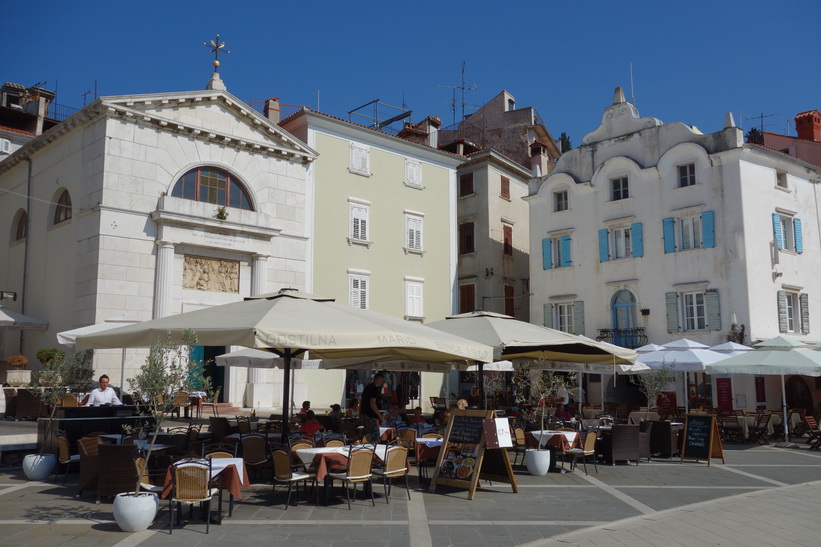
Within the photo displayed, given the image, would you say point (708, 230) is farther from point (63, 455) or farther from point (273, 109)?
point (63, 455)

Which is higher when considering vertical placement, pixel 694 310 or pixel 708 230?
pixel 708 230

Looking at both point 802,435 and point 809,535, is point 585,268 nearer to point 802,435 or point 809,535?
point 802,435

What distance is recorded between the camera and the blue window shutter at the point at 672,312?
27.2 metres

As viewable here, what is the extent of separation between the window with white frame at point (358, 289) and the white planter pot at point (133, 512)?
20.2 meters

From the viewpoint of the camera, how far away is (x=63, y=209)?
24109 mm

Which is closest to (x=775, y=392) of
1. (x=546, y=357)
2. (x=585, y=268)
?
(x=585, y=268)

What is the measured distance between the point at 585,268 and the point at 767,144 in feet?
46.3

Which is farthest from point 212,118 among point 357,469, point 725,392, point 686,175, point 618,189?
point 725,392

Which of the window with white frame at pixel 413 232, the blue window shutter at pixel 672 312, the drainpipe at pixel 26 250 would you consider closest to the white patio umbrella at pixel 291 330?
the drainpipe at pixel 26 250

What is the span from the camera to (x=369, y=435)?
12.7 m

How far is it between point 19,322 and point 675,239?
924 inches

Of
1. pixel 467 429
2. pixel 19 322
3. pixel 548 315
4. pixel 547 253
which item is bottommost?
pixel 467 429

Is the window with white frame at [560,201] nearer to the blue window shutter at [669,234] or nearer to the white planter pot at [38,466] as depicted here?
the blue window shutter at [669,234]

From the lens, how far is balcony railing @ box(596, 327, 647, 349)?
2808 centimetres
